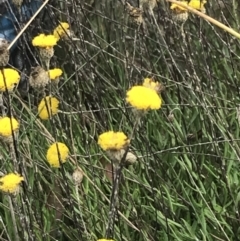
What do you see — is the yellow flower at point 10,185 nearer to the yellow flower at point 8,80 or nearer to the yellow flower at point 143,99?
the yellow flower at point 8,80

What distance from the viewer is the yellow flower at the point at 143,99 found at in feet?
3.05

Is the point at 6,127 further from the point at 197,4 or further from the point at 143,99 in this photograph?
the point at 197,4

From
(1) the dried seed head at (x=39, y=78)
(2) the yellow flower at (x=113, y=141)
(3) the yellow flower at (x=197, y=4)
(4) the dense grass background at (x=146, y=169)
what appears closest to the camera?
(2) the yellow flower at (x=113, y=141)

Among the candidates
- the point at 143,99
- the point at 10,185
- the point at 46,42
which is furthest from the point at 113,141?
the point at 46,42

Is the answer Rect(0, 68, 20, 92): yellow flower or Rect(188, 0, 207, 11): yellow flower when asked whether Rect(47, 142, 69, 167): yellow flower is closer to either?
Rect(0, 68, 20, 92): yellow flower

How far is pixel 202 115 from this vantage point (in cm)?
170

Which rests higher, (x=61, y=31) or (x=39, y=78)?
(x=61, y=31)

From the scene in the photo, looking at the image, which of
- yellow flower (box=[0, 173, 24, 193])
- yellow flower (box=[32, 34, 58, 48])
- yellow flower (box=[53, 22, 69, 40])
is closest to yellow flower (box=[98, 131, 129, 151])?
yellow flower (box=[0, 173, 24, 193])

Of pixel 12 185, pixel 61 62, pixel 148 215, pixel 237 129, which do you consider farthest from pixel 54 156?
pixel 61 62

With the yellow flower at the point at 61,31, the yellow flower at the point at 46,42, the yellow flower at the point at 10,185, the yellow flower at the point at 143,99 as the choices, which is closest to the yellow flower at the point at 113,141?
the yellow flower at the point at 143,99

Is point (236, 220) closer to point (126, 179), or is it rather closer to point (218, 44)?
point (126, 179)

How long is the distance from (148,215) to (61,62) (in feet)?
2.90

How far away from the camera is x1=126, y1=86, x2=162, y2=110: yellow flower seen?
930 mm

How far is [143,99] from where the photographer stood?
939 millimetres
